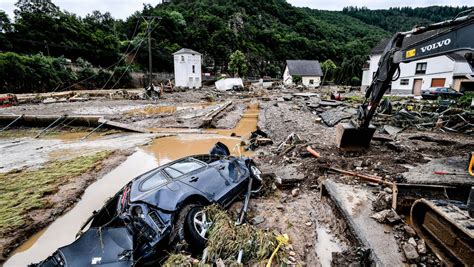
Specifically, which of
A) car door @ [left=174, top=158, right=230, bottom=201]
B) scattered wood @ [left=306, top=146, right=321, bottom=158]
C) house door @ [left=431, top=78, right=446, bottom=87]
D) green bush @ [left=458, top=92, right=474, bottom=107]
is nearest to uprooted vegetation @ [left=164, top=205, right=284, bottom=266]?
car door @ [left=174, top=158, right=230, bottom=201]

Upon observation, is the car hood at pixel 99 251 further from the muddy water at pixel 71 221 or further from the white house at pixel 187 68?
the white house at pixel 187 68

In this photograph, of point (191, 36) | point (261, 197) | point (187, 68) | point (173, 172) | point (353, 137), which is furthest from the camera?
point (191, 36)

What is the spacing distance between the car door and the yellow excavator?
10.8 ft

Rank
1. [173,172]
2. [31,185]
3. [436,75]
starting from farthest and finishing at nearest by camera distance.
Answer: [436,75], [31,185], [173,172]

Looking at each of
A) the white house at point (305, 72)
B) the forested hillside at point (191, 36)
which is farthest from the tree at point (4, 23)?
the white house at point (305, 72)

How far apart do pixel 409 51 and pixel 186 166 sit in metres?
5.53

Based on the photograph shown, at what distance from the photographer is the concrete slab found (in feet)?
11.3


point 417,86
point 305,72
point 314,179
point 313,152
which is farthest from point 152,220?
point 305,72

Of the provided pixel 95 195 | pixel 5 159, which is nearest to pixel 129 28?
pixel 5 159

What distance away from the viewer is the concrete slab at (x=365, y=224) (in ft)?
11.3

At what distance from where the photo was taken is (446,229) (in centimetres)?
310

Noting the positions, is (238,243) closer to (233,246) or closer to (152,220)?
(233,246)

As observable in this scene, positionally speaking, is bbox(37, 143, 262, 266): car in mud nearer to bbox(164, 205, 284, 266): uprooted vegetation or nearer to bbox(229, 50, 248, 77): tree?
bbox(164, 205, 284, 266): uprooted vegetation

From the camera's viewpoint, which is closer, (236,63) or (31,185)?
(31,185)
